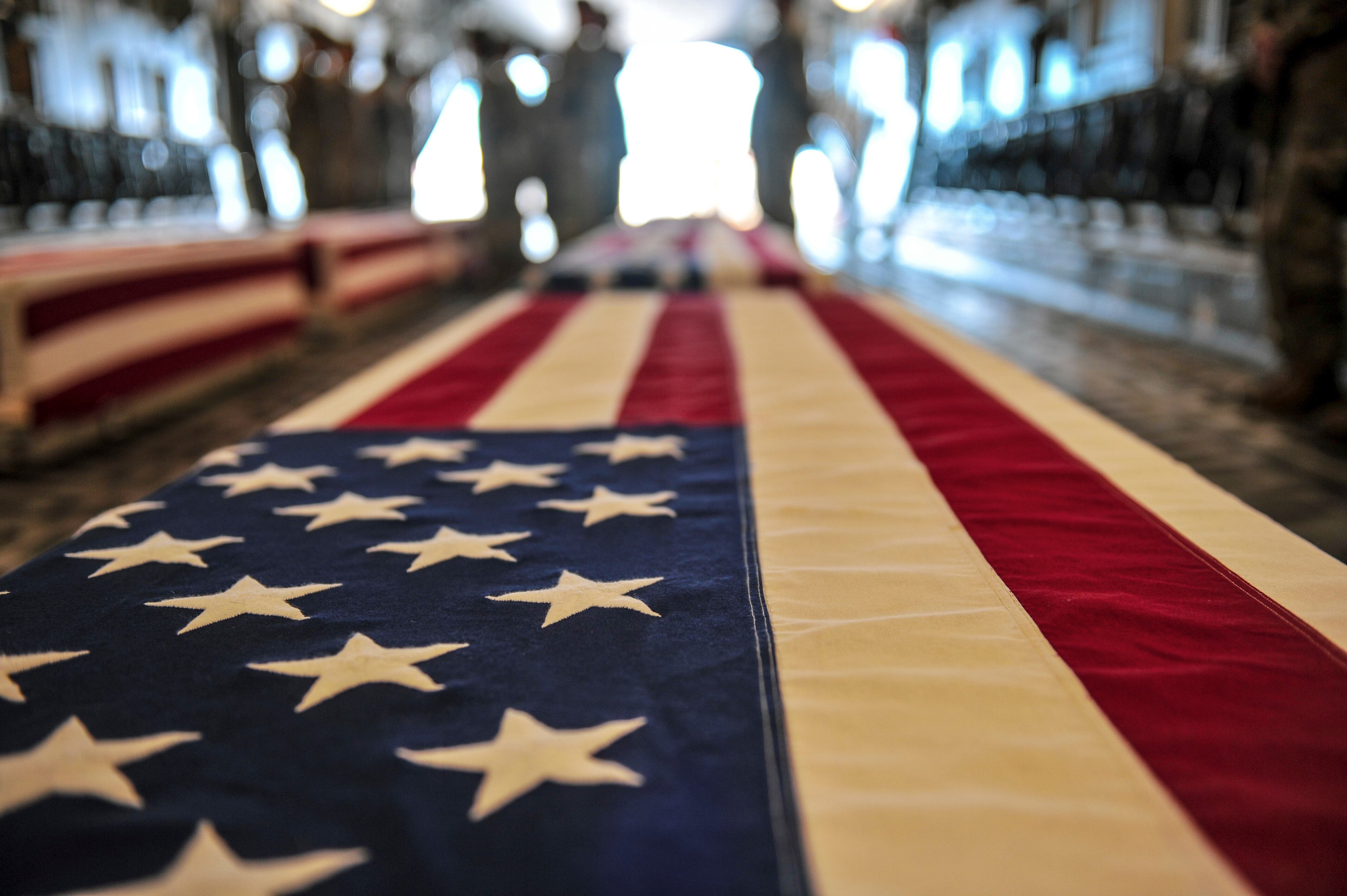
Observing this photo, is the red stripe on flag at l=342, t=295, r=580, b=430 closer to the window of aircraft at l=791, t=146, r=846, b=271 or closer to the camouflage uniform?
the camouflage uniform

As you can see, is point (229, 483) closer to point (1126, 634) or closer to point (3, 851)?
point (3, 851)

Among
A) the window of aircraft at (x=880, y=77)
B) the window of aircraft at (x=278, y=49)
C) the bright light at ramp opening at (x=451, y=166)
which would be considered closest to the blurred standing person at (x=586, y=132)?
the window of aircraft at (x=278, y=49)

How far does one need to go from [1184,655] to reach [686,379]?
44.0 inches

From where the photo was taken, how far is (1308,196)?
2205mm

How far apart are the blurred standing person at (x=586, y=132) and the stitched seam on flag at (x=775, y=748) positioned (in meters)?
5.99

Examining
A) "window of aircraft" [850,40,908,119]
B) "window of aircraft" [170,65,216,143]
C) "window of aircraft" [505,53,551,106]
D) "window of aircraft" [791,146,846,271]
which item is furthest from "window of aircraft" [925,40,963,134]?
"window of aircraft" [170,65,216,143]

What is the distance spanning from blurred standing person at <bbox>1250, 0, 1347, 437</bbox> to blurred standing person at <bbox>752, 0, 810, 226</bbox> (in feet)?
12.7

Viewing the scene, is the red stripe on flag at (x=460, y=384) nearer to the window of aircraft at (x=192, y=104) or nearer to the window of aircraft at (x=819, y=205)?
the window of aircraft at (x=192, y=104)

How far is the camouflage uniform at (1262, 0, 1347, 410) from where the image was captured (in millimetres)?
2125

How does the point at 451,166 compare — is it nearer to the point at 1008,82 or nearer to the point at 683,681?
the point at 1008,82

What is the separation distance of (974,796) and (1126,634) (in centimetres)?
27

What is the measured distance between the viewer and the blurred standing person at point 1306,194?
213 cm

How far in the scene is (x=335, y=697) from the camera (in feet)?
2.06

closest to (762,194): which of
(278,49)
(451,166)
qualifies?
(278,49)
